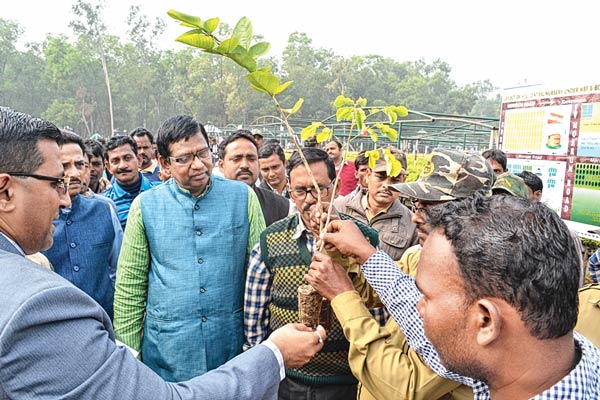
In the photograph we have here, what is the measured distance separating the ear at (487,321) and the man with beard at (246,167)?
2932 mm

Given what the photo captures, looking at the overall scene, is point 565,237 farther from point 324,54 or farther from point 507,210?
point 324,54

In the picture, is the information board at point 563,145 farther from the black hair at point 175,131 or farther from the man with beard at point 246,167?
the black hair at point 175,131

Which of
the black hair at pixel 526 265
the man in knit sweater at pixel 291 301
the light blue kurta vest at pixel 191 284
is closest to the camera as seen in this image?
the black hair at pixel 526 265

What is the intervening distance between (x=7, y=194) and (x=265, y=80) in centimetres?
103

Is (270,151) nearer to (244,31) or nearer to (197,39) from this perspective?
(244,31)

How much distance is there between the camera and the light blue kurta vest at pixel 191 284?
8.21 ft

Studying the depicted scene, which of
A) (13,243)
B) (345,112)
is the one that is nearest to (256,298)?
(345,112)

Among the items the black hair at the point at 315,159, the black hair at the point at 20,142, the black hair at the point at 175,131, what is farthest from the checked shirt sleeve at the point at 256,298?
the black hair at the point at 20,142

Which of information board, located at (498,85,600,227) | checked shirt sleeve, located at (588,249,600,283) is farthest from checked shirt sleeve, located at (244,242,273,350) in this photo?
information board, located at (498,85,600,227)

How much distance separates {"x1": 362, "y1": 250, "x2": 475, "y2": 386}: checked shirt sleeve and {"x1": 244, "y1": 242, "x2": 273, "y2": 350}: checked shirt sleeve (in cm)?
72

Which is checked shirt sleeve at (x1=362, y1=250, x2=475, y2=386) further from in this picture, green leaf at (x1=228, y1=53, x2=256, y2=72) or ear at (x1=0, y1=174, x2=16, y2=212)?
ear at (x1=0, y1=174, x2=16, y2=212)

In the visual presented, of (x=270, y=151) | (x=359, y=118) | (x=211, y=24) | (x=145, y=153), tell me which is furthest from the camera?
(x=145, y=153)

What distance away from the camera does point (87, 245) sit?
2957 millimetres

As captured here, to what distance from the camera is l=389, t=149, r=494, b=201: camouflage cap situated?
219 centimetres
